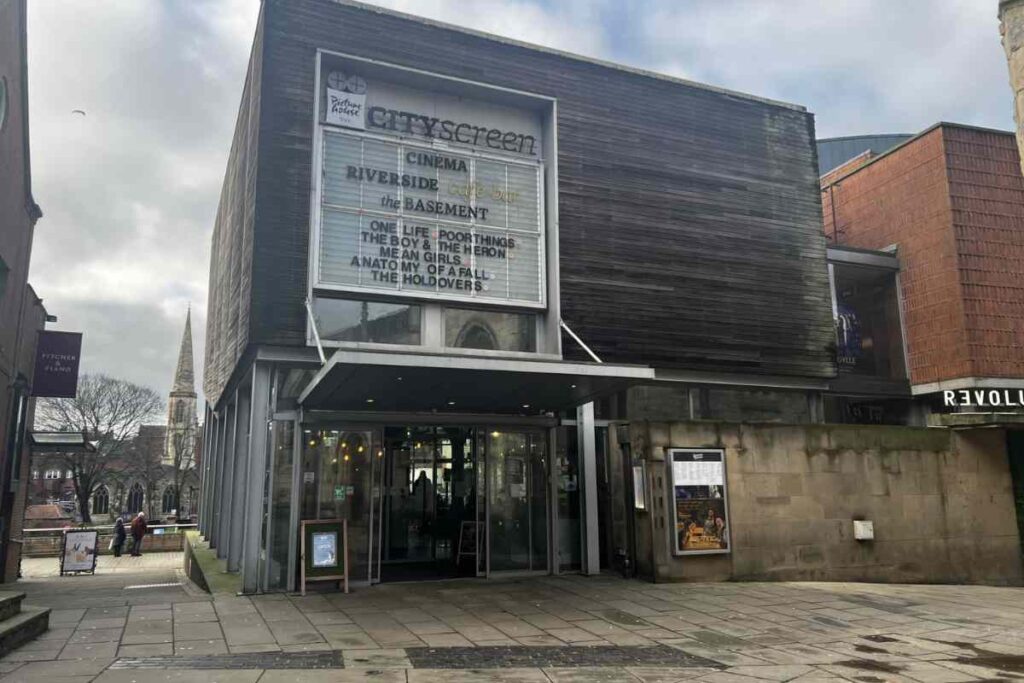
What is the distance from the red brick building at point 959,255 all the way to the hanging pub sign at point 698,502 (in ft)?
30.1

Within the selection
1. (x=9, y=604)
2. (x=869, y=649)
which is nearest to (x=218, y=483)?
(x=9, y=604)

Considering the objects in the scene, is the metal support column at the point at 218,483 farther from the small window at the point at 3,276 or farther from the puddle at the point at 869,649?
the puddle at the point at 869,649

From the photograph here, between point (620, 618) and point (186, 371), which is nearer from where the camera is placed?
point (620, 618)

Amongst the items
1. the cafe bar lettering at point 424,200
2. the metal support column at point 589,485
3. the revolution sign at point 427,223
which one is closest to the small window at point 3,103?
the cafe bar lettering at point 424,200

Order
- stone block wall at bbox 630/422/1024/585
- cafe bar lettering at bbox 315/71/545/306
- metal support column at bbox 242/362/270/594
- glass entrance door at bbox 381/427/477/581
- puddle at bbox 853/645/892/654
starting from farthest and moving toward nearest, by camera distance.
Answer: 1. glass entrance door at bbox 381/427/477/581
2. stone block wall at bbox 630/422/1024/585
3. cafe bar lettering at bbox 315/71/545/306
4. metal support column at bbox 242/362/270/594
5. puddle at bbox 853/645/892/654

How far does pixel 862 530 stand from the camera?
13727 millimetres

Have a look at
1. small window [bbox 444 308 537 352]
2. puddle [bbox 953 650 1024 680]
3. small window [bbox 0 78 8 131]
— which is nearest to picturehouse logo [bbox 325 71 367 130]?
small window [bbox 444 308 537 352]

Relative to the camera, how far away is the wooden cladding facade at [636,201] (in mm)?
12336

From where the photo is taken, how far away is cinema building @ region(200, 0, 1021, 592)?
1215cm

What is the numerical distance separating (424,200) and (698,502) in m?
7.46

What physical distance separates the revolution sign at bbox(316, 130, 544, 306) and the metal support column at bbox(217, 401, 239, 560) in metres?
6.51

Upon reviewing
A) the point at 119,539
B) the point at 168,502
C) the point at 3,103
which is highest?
the point at 3,103

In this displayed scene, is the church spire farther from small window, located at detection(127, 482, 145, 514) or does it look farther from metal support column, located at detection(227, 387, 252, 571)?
metal support column, located at detection(227, 387, 252, 571)

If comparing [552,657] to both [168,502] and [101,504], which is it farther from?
[168,502]
